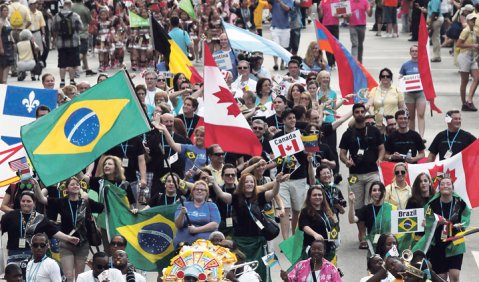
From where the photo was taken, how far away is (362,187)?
1909cm

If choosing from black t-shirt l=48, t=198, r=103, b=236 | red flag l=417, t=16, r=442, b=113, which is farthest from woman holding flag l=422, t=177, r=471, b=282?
red flag l=417, t=16, r=442, b=113

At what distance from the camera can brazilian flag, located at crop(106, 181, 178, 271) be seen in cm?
1625

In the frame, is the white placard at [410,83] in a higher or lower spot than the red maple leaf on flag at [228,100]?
lower

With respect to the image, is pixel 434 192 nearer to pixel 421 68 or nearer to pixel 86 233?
pixel 86 233

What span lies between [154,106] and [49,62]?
1291 cm

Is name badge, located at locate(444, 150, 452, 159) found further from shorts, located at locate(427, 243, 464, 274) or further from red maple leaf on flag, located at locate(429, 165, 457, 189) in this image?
shorts, located at locate(427, 243, 464, 274)

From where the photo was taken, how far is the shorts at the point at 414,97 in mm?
22938

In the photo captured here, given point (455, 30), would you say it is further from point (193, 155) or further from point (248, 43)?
point (193, 155)

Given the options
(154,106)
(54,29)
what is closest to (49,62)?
(54,29)

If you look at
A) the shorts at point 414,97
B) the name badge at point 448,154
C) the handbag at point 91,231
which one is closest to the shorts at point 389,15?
the shorts at point 414,97

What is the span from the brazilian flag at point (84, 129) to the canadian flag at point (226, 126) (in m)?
→ 2.49

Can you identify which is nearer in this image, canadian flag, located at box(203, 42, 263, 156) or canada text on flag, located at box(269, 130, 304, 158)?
canadian flag, located at box(203, 42, 263, 156)

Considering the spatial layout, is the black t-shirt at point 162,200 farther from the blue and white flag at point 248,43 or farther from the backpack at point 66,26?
the backpack at point 66,26

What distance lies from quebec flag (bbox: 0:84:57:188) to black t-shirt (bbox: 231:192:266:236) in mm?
2603
